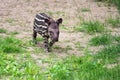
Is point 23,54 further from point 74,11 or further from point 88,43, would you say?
point 74,11

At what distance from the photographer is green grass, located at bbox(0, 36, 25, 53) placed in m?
8.41

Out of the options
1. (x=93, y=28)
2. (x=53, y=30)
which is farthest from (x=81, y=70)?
(x=93, y=28)

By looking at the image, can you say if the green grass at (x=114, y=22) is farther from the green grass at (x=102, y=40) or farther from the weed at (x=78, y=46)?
the weed at (x=78, y=46)

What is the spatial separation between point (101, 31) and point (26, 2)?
476 cm

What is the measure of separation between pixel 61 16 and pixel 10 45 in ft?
13.4

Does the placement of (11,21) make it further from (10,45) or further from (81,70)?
(81,70)

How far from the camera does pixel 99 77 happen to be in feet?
20.5

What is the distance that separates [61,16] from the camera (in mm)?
12398

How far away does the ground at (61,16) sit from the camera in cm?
913

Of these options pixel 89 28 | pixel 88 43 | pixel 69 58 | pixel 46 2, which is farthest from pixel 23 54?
pixel 46 2

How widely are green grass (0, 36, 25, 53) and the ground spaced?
0.30m

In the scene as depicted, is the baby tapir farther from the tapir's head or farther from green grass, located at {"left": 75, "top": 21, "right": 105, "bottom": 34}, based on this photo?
green grass, located at {"left": 75, "top": 21, "right": 105, "bottom": 34}

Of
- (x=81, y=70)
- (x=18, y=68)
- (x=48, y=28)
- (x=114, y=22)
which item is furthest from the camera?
(x=114, y=22)

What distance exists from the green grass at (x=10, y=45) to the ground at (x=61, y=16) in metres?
0.30
